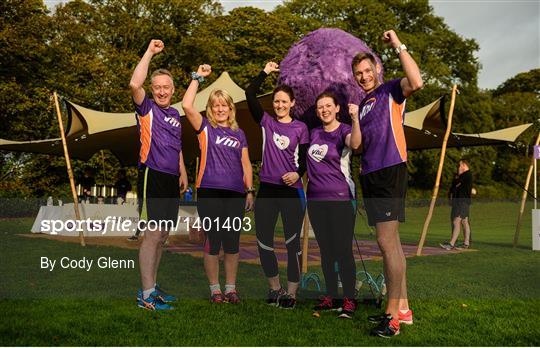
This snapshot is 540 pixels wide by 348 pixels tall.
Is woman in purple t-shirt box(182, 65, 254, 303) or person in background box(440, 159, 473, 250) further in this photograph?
person in background box(440, 159, 473, 250)

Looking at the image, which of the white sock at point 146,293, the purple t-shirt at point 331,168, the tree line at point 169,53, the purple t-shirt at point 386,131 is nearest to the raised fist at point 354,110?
the purple t-shirt at point 386,131

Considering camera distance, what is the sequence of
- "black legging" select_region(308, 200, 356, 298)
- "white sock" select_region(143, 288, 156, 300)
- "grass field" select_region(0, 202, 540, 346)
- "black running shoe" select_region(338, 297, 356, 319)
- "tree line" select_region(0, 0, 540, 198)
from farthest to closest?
1. "tree line" select_region(0, 0, 540, 198)
2. "white sock" select_region(143, 288, 156, 300)
3. "black legging" select_region(308, 200, 356, 298)
4. "black running shoe" select_region(338, 297, 356, 319)
5. "grass field" select_region(0, 202, 540, 346)

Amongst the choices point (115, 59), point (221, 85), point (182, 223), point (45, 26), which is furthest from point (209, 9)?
point (221, 85)

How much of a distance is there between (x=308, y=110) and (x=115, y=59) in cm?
2357

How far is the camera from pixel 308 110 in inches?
227

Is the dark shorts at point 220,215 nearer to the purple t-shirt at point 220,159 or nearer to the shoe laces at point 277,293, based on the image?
the purple t-shirt at point 220,159

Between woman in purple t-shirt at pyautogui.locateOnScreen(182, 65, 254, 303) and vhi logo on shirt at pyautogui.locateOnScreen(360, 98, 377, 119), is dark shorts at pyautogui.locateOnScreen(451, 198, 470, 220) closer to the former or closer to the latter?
woman in purple t-shirt at pyautogui.locateOnScreen(182, 65, 254, 303)

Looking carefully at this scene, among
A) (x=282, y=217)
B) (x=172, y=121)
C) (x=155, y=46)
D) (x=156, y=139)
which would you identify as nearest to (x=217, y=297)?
(x=282, y=217)

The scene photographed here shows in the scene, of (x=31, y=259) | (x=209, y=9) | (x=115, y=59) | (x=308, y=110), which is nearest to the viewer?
(x=308, y=110)

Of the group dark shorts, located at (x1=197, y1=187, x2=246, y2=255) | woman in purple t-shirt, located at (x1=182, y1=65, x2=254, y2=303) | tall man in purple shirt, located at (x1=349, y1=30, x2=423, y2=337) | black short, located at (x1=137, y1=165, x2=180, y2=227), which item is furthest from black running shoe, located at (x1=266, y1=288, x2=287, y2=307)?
black short, located at (x1=137, y1=165, x2=180, y2=227)

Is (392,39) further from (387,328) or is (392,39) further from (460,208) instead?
(460,208)

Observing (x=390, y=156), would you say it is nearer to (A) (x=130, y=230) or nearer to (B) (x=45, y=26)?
(A) (x=130, y=230)

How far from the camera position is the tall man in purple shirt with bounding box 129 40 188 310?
500 cm

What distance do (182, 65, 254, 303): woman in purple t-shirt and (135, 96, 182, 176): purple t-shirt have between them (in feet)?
0.79
